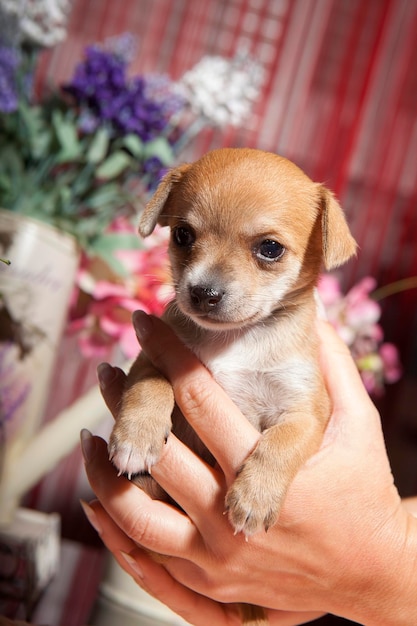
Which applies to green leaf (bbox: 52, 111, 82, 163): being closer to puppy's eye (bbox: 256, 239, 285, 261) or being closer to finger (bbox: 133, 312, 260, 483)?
finger (bbox: 133, 312, 260, 483)

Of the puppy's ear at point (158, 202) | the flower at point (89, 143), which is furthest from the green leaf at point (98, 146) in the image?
the puppy's ear at point (158, 202)

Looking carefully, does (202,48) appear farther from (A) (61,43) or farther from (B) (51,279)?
A: (B) (51,279)

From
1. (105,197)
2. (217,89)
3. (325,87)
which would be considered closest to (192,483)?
(105,197)

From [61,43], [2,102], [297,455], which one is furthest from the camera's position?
[61,43]

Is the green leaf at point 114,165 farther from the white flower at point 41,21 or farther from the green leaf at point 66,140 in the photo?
the white flower at point 41,21

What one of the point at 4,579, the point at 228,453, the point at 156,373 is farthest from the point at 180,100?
the point at 4,579

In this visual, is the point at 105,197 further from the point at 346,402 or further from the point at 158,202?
the point at 346,402

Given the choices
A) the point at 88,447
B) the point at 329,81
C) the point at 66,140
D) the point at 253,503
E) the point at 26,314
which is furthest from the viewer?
the point at 329,81
